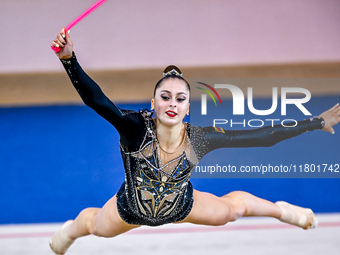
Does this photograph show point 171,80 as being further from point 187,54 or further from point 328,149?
point 328,149

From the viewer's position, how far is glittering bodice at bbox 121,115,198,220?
162 cm

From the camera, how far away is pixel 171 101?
1.55 meters

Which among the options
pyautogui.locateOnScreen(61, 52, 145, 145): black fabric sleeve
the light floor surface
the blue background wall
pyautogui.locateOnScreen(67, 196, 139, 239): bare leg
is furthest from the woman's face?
the blue background wall

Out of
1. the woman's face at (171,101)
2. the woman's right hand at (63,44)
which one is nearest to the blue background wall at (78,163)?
the woman's face at (171,101)

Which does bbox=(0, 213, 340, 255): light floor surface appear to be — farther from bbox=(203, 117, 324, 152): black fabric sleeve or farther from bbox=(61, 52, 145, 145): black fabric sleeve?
bbox=(61, 52, 145, 145): black fabric sleeve

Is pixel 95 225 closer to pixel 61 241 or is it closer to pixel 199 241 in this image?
pixel 61 241

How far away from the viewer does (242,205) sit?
196 cm

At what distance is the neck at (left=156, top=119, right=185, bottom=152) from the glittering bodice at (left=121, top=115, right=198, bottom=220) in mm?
28

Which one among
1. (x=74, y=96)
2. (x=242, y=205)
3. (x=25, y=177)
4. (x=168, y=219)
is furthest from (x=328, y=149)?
(x=25, y=177)

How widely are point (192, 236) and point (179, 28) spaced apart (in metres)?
1.62

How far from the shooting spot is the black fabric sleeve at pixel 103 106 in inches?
50.4

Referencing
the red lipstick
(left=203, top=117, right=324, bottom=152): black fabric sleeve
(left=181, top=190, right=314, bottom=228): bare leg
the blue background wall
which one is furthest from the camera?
the blue background wall

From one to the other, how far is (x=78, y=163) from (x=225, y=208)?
1.46 meters

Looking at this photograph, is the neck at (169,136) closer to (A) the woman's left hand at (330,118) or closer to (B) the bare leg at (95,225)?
(B) the bare leg at (95,225)
